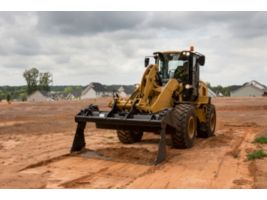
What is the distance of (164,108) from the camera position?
37.3 ft

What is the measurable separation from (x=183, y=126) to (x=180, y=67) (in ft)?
9.24

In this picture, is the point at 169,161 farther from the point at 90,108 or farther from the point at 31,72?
the point at 31,72

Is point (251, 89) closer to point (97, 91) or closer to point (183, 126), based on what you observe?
point (97, 91)

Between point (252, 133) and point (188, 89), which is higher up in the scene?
point (188, 89)

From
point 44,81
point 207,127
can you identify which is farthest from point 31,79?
point 207,127

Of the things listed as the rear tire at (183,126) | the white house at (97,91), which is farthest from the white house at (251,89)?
the rear tire at (183,126)

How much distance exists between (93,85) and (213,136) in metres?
90.0

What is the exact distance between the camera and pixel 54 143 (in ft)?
42.0

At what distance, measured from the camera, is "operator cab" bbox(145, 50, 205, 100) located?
12.7 meters

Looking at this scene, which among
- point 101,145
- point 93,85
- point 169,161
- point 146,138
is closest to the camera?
point 169,161

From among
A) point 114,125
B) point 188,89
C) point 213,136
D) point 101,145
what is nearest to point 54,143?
point 101,145

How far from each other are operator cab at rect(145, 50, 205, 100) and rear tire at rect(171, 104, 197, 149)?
1.51m

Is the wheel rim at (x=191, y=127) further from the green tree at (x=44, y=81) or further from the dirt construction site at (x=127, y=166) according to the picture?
the green tree at (x=44, y=81)

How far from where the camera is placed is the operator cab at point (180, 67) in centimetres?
1270
